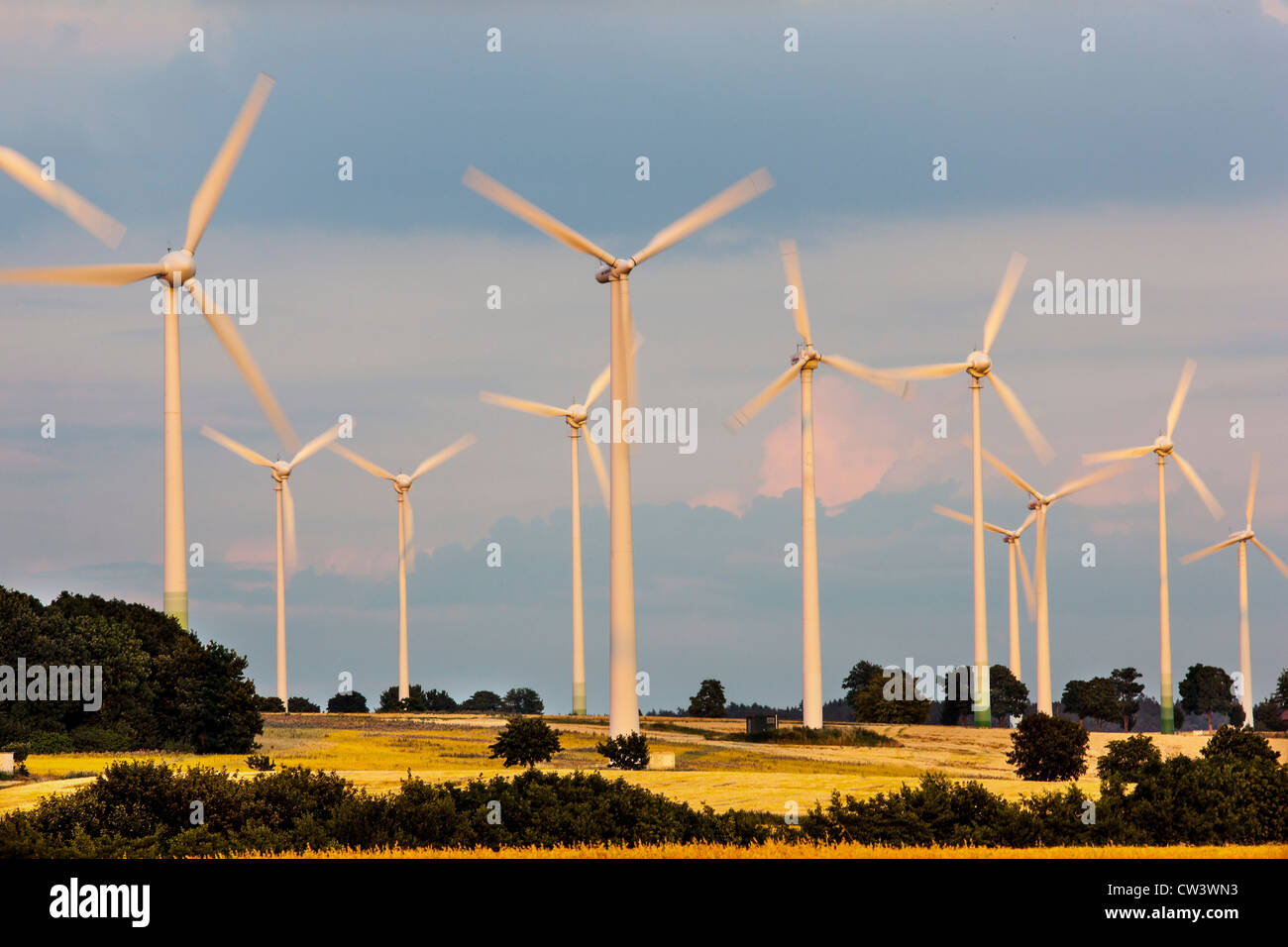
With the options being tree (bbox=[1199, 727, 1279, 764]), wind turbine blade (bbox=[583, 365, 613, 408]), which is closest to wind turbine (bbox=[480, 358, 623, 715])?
wind turbine blade (bbox=[583, 365, 613, 408])

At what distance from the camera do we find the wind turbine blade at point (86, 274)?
61688 millimetres

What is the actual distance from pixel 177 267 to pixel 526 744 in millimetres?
31672

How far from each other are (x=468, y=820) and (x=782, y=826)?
8.16 meters

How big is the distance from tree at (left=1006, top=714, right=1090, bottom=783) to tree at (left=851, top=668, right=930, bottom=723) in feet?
267

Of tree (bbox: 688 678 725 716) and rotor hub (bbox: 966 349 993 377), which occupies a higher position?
rotor hub (bbox: 966 349 993 377)

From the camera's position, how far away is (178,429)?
76062 millimetres

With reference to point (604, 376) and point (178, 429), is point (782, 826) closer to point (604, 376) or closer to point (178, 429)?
point (178, 429)

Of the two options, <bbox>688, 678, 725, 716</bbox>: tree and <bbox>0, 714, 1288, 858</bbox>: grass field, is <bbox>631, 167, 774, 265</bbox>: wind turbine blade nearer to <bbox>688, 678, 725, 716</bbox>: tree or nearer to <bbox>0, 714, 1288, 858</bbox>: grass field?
<bbox>0, 714, 1288, 858</bbox>: grass field

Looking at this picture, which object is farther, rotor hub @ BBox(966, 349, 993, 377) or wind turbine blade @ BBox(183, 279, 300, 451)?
rotor hub @ BBox(966, 349, 993, 377)

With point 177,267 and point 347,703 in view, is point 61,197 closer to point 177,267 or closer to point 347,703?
point 177,267

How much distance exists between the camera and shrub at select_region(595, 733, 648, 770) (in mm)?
65500

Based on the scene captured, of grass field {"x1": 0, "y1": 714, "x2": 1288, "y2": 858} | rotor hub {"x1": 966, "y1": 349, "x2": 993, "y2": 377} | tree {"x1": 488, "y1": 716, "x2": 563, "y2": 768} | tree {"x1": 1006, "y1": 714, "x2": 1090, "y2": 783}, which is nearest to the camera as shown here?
grass field {"x1": 0, "y1": 714, "x2": 1288, "y2": 858}
